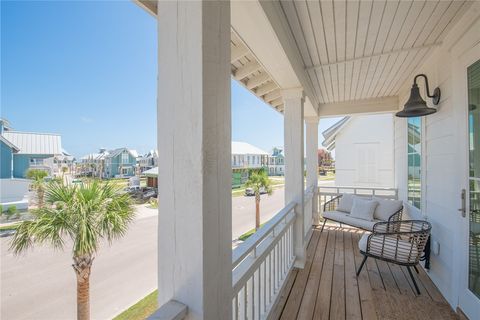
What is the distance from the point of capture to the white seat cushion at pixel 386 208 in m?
3.57

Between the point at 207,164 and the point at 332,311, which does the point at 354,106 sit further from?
the point at 207,164

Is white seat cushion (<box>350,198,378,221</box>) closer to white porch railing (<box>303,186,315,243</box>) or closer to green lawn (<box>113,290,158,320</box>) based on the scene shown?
white porch railing (<box>303,186,315,243</box>)

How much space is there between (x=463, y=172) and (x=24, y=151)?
193 inches

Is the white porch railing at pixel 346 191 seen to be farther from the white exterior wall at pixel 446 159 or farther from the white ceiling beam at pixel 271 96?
the white ceiling beam at pixel 271 96

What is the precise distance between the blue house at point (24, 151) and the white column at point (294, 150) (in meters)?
3.32

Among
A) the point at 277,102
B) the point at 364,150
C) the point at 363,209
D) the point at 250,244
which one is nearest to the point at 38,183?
the point at 250,244

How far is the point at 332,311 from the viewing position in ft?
6.25

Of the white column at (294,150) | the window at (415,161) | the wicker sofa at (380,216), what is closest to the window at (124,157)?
the white column at (294,150)

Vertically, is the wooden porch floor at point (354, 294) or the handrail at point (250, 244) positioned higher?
the handrail at point (250, 244)

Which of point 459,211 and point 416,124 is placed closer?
point 459,211

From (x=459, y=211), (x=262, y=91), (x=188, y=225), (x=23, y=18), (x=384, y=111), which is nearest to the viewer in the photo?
(x=188, y=225)

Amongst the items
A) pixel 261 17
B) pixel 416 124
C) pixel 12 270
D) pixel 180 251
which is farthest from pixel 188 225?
pixel 12 270

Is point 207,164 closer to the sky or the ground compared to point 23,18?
closer to the ground

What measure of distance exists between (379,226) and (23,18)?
538cm
